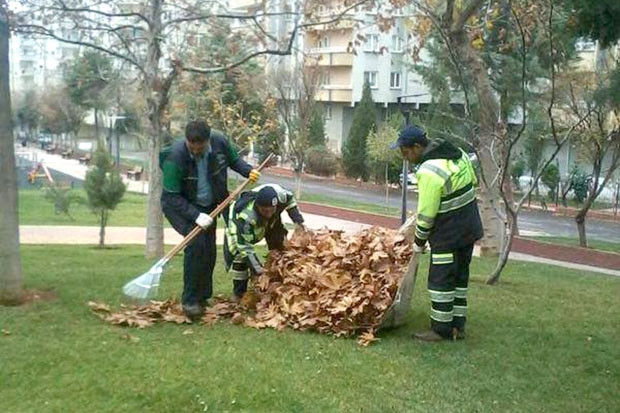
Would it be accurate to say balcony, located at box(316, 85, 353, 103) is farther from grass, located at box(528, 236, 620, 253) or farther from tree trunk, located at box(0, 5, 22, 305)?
tree trunk, located at box(0, 5, 22, 305)

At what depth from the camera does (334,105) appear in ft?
170

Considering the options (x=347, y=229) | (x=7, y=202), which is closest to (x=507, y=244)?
(x=7, y=202)

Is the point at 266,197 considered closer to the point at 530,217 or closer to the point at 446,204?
the point at 446,204

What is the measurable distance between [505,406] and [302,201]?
27115 millimetres

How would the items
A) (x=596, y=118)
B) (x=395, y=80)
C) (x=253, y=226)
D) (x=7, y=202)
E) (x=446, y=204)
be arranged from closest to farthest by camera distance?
(x=446, y=204)
(x=253, y=226)
(x=7, y=202)
(x=596, y=118)
(x=395, y=80)

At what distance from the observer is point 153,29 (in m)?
12.0

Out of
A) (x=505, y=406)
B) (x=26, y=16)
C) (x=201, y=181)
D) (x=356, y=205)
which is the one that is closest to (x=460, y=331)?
(x=505, y=406)

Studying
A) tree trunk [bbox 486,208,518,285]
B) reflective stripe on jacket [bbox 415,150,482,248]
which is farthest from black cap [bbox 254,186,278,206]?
tree trunk [bbox 486,208,518,285]

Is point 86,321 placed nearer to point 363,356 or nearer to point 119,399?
point 119,399

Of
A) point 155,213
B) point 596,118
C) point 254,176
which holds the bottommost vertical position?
point 155,213

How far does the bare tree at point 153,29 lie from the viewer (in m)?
11.5

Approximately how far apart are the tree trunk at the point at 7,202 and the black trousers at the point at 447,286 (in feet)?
11.3

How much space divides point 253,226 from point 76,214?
2107 cm

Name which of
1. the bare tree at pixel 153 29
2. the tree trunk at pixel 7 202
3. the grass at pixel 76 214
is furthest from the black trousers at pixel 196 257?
the grass at pixel 76 214
